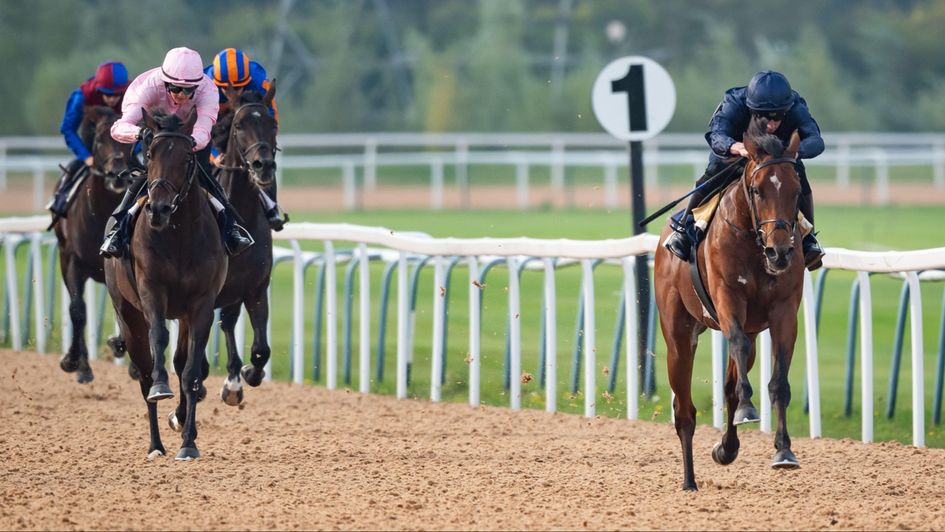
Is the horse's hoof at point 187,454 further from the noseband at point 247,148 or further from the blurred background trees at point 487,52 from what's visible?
the blurred background trees at point 487,52

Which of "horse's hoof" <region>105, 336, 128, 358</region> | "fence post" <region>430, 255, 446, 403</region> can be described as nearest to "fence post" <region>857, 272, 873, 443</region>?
"fence post" <region>430, 255, 446, 403</region>

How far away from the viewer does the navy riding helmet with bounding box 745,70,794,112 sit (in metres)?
6.77

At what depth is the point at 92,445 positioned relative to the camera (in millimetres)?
8281

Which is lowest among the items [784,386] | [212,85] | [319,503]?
[319,503]

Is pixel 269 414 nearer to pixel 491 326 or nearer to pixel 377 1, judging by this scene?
pixel 491 326

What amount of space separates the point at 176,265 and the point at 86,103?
2941 mm

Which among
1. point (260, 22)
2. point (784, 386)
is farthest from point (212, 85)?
point (260, 22)

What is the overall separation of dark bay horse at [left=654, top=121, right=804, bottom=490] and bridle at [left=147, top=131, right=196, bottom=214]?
2362 millimetres

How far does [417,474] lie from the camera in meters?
7.36

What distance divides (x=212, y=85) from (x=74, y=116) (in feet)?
8.27

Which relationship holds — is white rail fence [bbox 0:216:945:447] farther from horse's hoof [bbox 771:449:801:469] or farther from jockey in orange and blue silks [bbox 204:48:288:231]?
horse's hoof [bbox 771:449:801:469]

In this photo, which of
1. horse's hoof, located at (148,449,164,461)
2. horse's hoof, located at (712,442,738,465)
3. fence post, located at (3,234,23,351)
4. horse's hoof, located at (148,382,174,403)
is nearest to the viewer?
horse's hoof, located at (712,442,738,465)

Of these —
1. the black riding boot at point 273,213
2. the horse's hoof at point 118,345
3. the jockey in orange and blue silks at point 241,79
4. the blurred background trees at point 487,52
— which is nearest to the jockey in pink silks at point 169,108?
the jockey in orange and blue silks at point 241,79

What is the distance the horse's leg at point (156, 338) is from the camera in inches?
306
